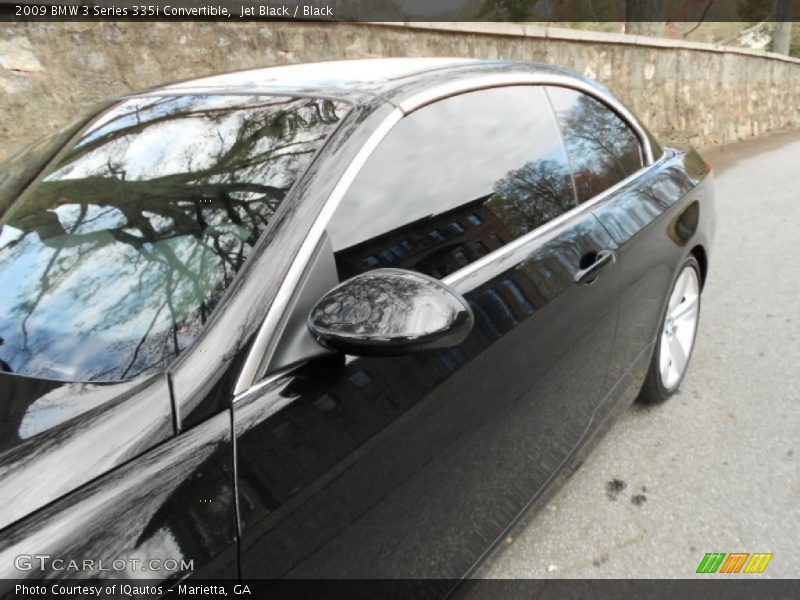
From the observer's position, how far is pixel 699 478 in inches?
99.7

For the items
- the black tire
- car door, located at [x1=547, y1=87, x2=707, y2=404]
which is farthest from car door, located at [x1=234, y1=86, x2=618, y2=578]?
the black tire

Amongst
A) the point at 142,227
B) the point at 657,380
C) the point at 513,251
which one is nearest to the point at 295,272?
the point at 142,227

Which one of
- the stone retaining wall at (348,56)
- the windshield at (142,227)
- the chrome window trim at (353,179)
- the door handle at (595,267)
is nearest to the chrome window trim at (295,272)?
the chrome window trim at (353,179)

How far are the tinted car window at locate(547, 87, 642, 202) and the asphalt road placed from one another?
1.21 m

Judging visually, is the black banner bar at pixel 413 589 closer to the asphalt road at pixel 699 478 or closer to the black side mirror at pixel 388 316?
the asphalt road at pixel 699 478

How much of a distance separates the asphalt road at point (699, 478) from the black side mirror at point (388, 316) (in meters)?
1.15

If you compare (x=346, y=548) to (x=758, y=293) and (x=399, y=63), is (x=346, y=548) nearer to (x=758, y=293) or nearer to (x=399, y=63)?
(x=399, y=63)

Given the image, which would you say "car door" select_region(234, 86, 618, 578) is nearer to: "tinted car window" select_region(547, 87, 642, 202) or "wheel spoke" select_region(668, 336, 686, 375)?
"tinted car window" select_region(547, 87, 642, 202)

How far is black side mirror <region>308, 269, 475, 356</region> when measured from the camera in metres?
1.21

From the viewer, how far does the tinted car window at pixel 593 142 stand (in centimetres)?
230

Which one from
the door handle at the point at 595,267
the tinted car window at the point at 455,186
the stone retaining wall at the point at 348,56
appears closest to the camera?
the tinted car window at the point at 455,186

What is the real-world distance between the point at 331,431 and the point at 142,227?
70 centimetres

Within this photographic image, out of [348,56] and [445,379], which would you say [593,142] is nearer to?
[445,379]

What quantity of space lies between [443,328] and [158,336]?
59 centimetres
